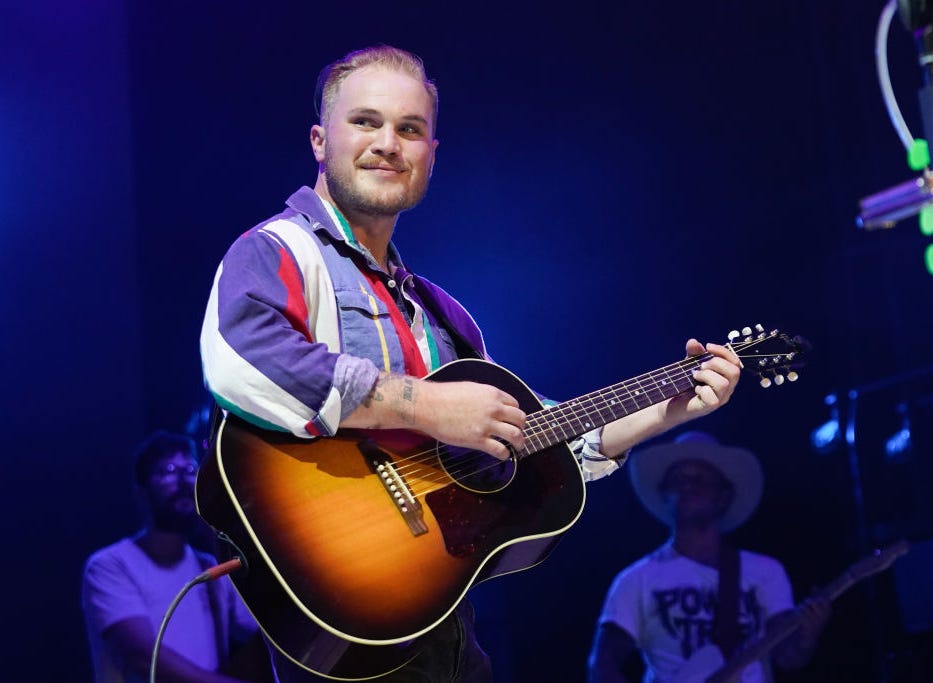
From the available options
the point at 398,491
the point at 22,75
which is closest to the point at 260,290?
the point at 398,491

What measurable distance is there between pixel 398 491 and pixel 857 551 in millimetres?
3767

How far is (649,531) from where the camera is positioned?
535cm

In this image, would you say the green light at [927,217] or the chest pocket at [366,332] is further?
the chest pocket at [366,332]

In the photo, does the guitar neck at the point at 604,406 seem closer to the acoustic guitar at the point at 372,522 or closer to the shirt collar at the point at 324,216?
the acoustic guitar at the point at 372,522

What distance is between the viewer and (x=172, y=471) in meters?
4.21

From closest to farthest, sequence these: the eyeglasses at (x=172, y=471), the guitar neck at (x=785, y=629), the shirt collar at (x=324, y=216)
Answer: the shirt collar at (x=324, y=216) < the eyeglasses at (x=172, y=471) < the guitar neck at (x=785, y=629)

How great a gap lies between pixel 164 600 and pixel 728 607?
2438mm

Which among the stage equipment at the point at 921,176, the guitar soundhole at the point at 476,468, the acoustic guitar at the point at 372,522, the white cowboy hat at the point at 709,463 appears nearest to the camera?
the stage equipment at the point at 921,176

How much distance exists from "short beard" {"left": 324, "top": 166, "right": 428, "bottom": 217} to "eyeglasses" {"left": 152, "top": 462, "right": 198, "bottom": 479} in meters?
2.27

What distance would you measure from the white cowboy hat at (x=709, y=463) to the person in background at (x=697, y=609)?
7 centimetres

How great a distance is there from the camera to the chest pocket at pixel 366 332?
6.80 feet

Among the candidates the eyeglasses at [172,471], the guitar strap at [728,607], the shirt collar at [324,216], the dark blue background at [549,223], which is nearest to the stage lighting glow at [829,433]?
the dark blue background at [549,223]

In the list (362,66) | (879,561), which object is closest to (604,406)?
(362,66)

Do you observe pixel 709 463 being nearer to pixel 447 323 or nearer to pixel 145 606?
pixel 145 606
